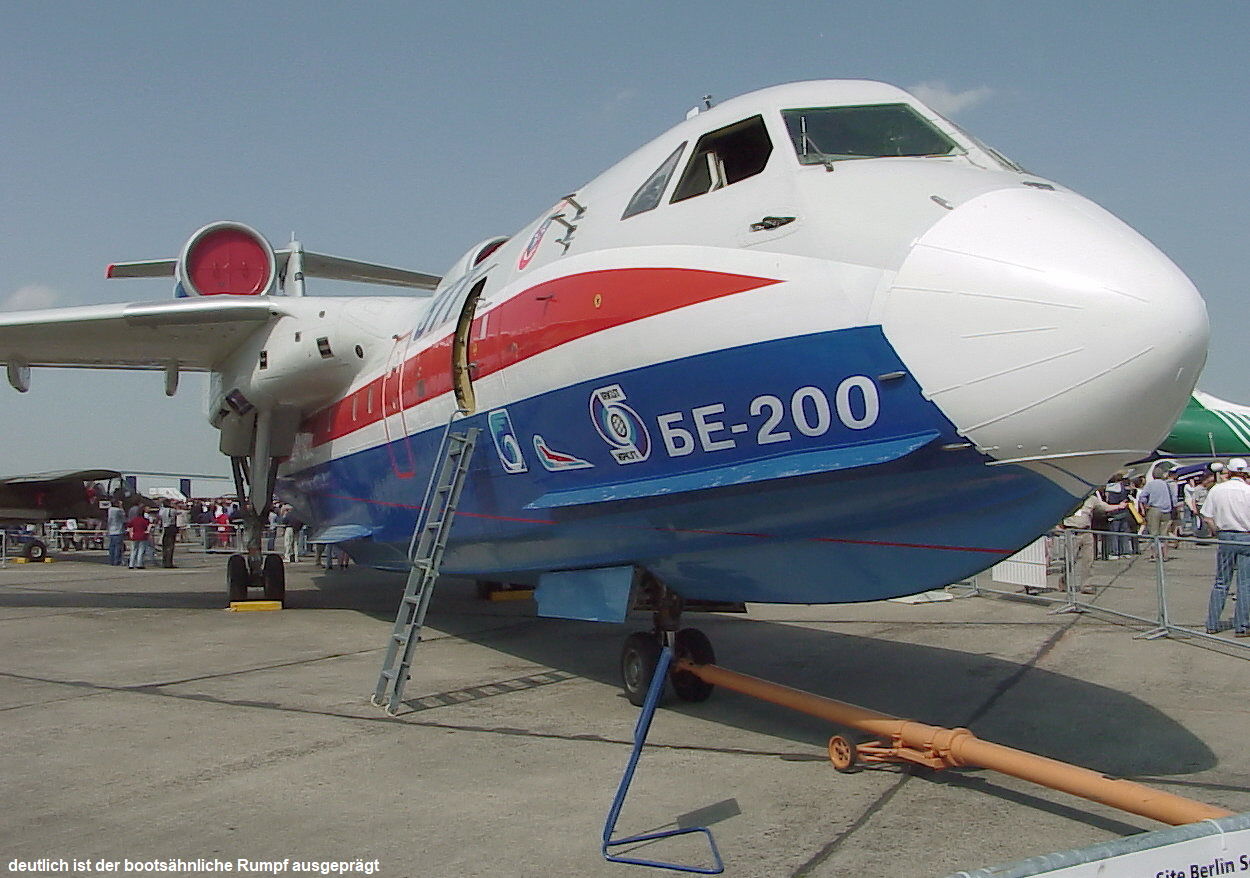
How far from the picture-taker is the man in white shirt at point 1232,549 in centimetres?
952

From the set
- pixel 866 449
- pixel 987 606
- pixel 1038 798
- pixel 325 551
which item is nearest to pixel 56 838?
pixel 866 449

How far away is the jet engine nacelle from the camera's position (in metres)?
12.8

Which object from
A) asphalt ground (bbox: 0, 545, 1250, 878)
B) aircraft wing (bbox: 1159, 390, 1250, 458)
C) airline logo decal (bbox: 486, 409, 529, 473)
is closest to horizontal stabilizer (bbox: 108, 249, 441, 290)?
asphalt ground (bbox: 0, 545, 1250, 878)

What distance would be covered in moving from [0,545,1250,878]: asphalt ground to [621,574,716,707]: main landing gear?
16 cm

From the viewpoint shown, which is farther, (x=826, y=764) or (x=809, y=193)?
(x=826, y=764)

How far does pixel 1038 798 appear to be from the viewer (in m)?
4.52

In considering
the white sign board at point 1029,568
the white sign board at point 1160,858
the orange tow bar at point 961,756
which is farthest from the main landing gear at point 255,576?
the white sign board at point 1160,858

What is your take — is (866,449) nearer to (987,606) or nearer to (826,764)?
(826,764)

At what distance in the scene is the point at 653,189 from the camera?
5.68 meters

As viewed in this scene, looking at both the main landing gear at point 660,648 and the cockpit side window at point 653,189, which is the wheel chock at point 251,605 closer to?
the main landing gear at point 660,648

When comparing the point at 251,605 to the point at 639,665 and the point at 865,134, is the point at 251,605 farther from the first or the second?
the point at 865,134

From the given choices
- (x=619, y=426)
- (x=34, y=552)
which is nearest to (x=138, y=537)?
(x=34, y=552)

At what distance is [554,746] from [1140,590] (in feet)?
36.4

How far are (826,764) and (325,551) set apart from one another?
20158mm
